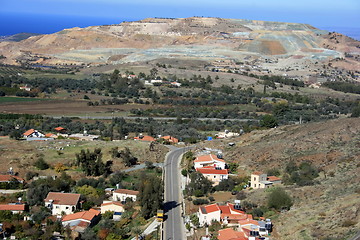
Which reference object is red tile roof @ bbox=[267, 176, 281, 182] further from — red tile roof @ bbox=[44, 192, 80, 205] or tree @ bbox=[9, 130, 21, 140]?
tree @ bbox=[9, 130, 21, 140]

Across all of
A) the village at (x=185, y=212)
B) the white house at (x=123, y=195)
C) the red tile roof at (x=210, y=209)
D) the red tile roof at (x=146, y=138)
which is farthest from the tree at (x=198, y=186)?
the red tile roof at (x=146, y=138)

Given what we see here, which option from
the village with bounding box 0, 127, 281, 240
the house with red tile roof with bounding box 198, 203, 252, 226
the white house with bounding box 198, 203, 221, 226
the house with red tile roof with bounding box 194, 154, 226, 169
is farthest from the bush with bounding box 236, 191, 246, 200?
the house with red tile roof with bounding box 194, 154, 226, 169

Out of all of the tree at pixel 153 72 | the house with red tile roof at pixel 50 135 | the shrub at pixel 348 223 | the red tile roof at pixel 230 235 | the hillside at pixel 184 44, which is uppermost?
the hillside at pixel 184 44

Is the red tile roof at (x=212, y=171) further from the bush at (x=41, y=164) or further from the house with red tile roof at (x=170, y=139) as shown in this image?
the house with red tile roof at (x=170, y=139)

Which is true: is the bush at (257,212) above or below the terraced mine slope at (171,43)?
below

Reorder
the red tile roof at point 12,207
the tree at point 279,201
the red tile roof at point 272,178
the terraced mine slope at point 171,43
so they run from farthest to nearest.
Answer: the terraced mine slope at point 171,43, the red tile roof at point 272,178, the red tile roof at point 12,207, the tree at point 279,201

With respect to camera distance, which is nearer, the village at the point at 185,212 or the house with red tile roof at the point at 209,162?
the village at the point at 185,212
